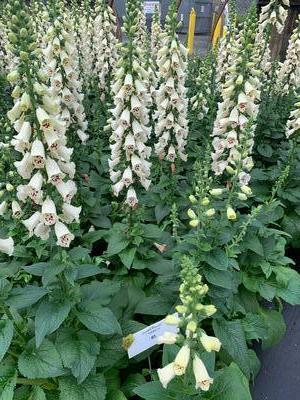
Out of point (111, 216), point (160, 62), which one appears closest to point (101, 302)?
point (111, 216)

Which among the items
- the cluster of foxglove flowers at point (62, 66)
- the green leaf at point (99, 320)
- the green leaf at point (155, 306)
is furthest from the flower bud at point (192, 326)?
the cluster of foxglove flowers at point (62, 66)

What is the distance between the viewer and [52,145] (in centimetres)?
229

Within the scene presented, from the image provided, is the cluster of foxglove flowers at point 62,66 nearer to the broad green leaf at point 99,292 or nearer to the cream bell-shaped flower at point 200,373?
the broad green leaf at point 99,292

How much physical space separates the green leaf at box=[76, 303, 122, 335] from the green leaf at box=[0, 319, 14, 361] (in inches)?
17.7

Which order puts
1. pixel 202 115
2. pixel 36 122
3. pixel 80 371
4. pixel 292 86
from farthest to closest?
1. pixel 292 86
2. pixel 202 115
3. pixel 80 371
4. pixel 36 122

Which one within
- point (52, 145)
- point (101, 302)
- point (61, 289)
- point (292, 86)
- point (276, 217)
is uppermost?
point (52, 145)

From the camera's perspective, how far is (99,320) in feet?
8.55

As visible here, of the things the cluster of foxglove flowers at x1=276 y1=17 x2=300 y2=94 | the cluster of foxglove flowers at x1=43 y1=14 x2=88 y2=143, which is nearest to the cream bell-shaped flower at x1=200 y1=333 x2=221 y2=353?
the cluster of foxglove flowers at x1=43 y1=14 x2=88 y2=143

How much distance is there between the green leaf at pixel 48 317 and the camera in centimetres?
235

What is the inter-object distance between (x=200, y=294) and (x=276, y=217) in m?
3.09

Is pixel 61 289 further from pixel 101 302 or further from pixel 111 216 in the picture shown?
pixel 111 216

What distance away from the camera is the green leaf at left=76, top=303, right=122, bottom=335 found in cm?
255

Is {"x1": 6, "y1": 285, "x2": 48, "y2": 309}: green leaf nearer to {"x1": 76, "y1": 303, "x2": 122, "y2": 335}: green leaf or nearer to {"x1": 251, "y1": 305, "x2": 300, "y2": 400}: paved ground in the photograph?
{"x1": 76, "y1": 303, "x2": 122, "y2": 335}: green leaf

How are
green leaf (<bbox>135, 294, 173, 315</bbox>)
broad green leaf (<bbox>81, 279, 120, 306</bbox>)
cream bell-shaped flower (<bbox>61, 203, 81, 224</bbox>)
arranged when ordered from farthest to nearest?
1. green leaf (<bbox>135, 294, 173, 315</bbox>)
2. broad green leaf (<bbox>81, 279, 120, 306</bbox>)
3. cream bell-shaped flower (<bbox>61, 203, 81, 224</bbox>)
